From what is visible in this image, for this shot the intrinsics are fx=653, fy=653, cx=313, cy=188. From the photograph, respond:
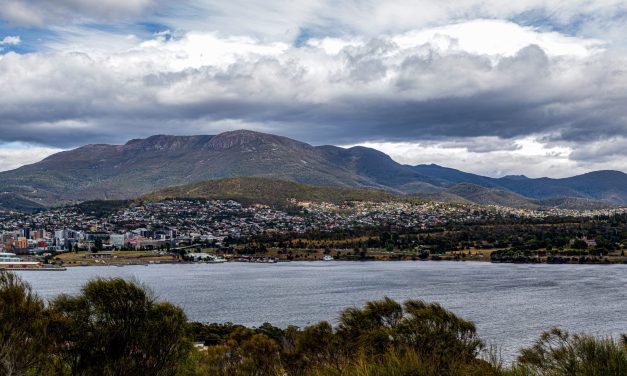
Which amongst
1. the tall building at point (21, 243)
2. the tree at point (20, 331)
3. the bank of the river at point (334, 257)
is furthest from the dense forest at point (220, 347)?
the tall building at point (21, 243)

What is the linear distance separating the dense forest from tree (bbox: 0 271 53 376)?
31mm

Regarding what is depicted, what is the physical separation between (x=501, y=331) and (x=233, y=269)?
3662 inches

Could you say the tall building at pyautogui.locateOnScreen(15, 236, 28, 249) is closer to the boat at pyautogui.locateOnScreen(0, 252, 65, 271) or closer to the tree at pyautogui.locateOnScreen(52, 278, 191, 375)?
the boat at pyautogui.locateOnScreen(0, 252, 65, 271)

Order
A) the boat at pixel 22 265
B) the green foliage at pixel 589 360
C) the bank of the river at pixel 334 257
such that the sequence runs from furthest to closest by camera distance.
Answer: the boat at pixel 22 265 < the bank of the river at pixel 334 257 < the green foliage at pixel 589 360

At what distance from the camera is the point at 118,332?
23250mm

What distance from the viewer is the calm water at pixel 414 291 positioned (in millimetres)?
64875

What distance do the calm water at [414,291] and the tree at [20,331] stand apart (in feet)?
117

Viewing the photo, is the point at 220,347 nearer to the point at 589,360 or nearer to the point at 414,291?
the point at 589,360

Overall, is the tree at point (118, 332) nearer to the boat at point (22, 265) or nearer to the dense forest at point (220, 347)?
the dense forest at point (220, 347)

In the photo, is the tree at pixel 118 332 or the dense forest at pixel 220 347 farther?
the tree at pixel 118 332

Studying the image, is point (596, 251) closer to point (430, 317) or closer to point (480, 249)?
point (480, 249)

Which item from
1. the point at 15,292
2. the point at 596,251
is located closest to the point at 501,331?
the point at 15,292

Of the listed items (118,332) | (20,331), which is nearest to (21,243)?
(118,332)

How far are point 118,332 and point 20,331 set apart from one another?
3.72 meters
